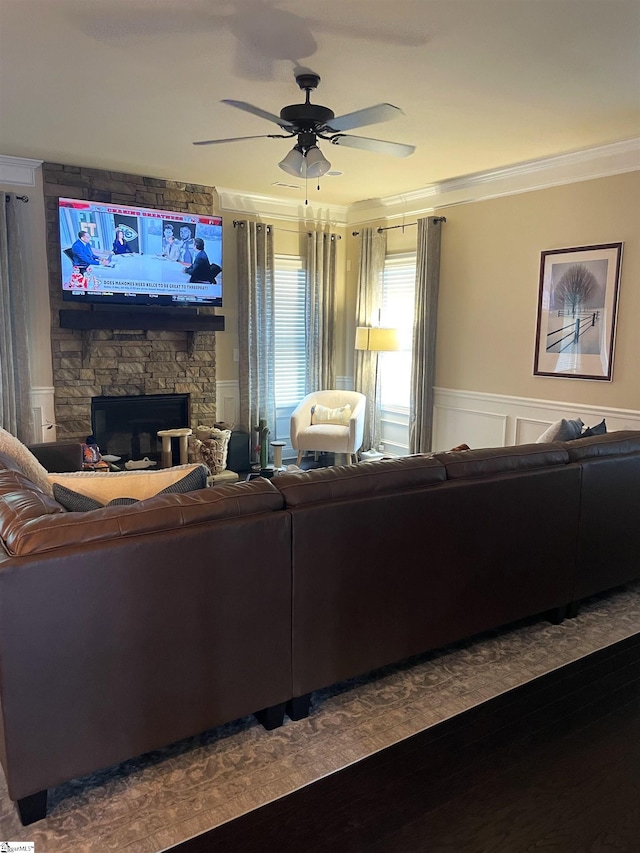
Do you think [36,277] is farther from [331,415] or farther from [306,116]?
[306,116]

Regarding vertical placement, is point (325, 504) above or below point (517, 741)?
above

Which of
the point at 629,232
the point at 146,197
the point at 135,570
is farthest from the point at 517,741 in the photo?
the point at 146,197

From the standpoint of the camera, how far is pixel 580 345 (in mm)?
4828

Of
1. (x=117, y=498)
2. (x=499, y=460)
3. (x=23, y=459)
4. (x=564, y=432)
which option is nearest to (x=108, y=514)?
(x=117, y=498)

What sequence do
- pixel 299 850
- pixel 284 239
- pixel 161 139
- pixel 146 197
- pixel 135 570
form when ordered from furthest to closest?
1. pixel 284 239
2. pixel 146 197
3. pixel 161 139
4. pixel 135 570
5. pixel 299 850

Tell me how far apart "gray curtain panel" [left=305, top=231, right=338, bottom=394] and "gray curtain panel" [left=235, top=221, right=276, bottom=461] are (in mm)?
543

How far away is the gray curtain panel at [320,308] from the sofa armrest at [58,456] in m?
3.53

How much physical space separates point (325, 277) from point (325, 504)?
17.0 ft

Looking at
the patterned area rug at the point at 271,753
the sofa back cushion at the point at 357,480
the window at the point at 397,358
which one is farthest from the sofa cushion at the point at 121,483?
the window at the point at 397,358

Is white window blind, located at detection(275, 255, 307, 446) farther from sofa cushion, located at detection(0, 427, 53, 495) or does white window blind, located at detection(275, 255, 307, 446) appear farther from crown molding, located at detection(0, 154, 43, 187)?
sofa cushion, located at detection(0, 427, 53, 495)

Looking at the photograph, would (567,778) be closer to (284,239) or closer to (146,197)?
(146,197)

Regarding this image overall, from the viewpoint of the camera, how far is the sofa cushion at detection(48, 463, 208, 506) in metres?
2.18

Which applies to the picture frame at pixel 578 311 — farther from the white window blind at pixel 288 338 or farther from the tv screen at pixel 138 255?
the tv screen at pixel 138 255

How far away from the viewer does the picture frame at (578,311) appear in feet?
15.1
